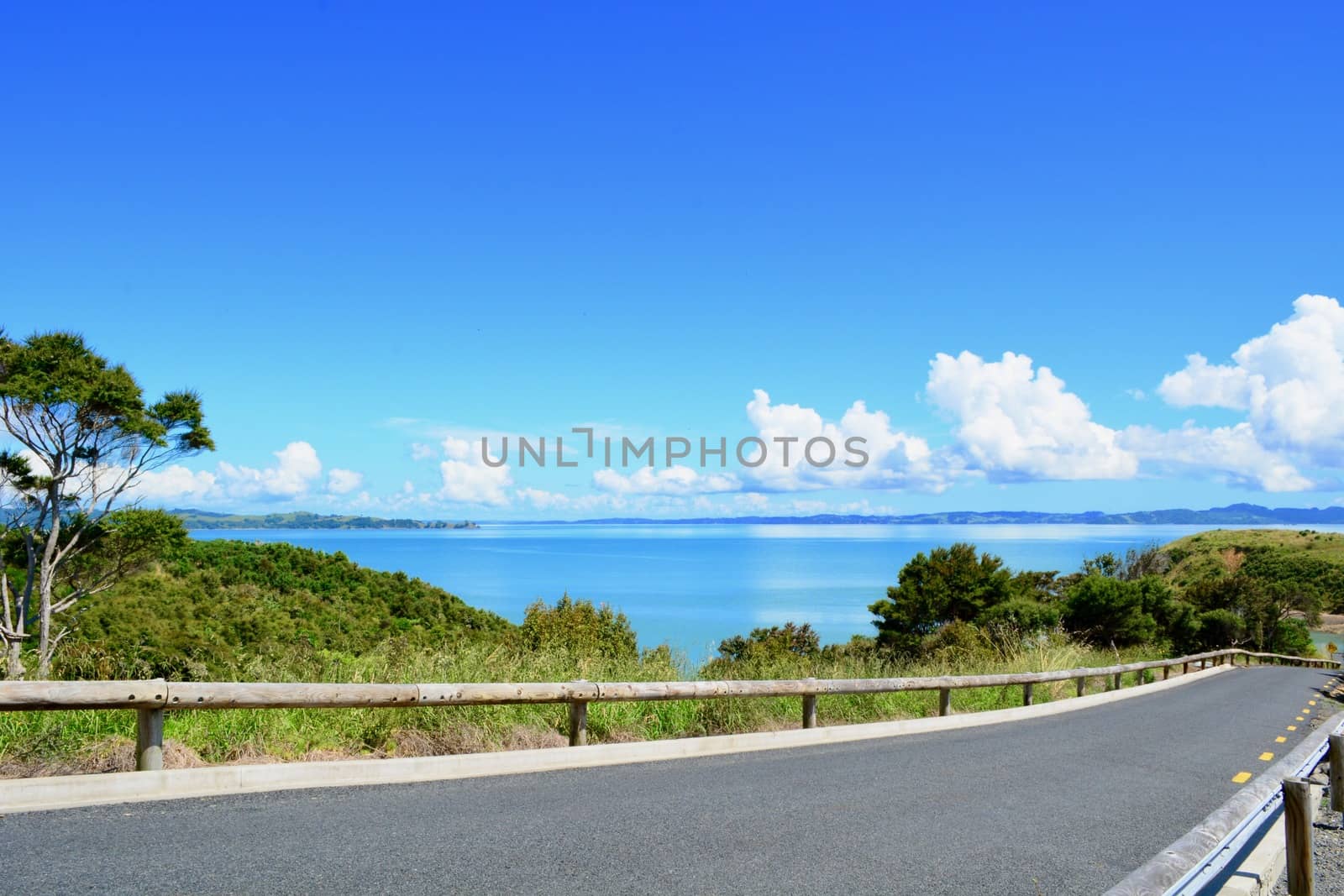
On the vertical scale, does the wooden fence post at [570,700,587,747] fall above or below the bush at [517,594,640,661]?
above

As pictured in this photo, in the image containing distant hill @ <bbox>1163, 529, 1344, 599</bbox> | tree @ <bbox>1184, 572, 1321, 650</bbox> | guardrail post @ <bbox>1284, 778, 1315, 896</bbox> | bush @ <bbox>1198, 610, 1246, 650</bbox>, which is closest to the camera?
guardrail post @ <bbox>1284, 778, 1315, 896</bbox>

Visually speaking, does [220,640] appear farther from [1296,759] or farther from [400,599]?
[1296,759]

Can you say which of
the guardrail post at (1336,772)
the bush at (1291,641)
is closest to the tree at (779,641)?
the guardrail post at (1336,772)

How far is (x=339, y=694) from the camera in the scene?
6520 millimetres

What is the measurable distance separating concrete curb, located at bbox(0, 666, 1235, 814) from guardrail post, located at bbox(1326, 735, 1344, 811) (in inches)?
164

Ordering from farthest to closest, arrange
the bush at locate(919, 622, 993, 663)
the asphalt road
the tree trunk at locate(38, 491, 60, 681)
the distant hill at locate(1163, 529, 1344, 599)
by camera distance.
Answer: the distant hill at locate(1163, 529, 1344, 599)
the tree trunk at locate(38, 491, 60, 681)
the bush at locate(919, 622, 993, 663)
the asphalt road

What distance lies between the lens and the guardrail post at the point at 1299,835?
4828 millimetres

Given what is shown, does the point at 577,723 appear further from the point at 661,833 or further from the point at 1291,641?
the point at 1291,641

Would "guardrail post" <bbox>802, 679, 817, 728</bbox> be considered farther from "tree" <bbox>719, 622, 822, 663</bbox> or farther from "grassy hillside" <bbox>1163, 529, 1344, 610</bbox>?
"grassy hillside" <bbox>1163, 529, 1344, 610</bbox>

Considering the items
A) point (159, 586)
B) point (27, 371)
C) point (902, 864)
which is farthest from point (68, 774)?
point (159, 586)

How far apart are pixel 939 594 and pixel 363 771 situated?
47.4 metres

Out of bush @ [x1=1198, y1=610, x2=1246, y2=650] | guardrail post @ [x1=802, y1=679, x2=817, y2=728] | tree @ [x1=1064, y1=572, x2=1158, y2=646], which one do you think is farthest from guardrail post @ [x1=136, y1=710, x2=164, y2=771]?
bush @ [x1=1198, y1=610, x2=1246, y2=650]

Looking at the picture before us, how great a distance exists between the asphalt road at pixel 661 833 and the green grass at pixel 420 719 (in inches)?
32.2

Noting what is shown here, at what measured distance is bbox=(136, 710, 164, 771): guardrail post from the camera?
19.2 ft
